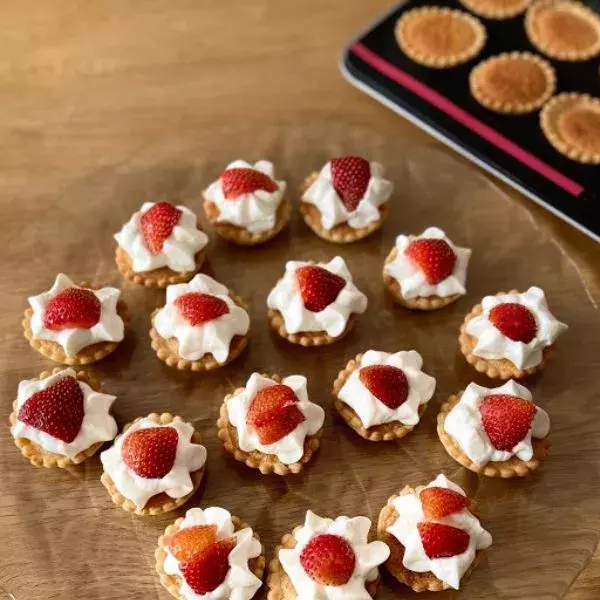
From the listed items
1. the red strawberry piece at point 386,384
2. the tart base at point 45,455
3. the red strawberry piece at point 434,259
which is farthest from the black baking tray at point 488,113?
the tart base at point 45,455

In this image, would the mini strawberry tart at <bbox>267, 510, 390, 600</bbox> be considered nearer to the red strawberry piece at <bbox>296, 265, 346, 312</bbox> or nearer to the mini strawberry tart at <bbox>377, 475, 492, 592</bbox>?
the mini strawberry tart at <bbox>377, 475, 492, 592</bbox>

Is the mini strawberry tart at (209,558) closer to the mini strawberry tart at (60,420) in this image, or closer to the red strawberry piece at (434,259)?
the mini strawberry tart at (60,420)

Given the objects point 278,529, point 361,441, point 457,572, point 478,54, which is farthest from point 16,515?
point 478,54

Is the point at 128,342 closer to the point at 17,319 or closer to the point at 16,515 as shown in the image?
the point at 17,319

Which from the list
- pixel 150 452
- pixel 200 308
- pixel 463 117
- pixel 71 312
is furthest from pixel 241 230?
pixel 463 117

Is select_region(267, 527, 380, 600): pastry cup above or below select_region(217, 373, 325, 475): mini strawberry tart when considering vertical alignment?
below

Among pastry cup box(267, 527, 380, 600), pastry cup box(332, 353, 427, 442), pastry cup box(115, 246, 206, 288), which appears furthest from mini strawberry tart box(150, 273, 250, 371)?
pastry cup box(267, 527, 380, 600)
